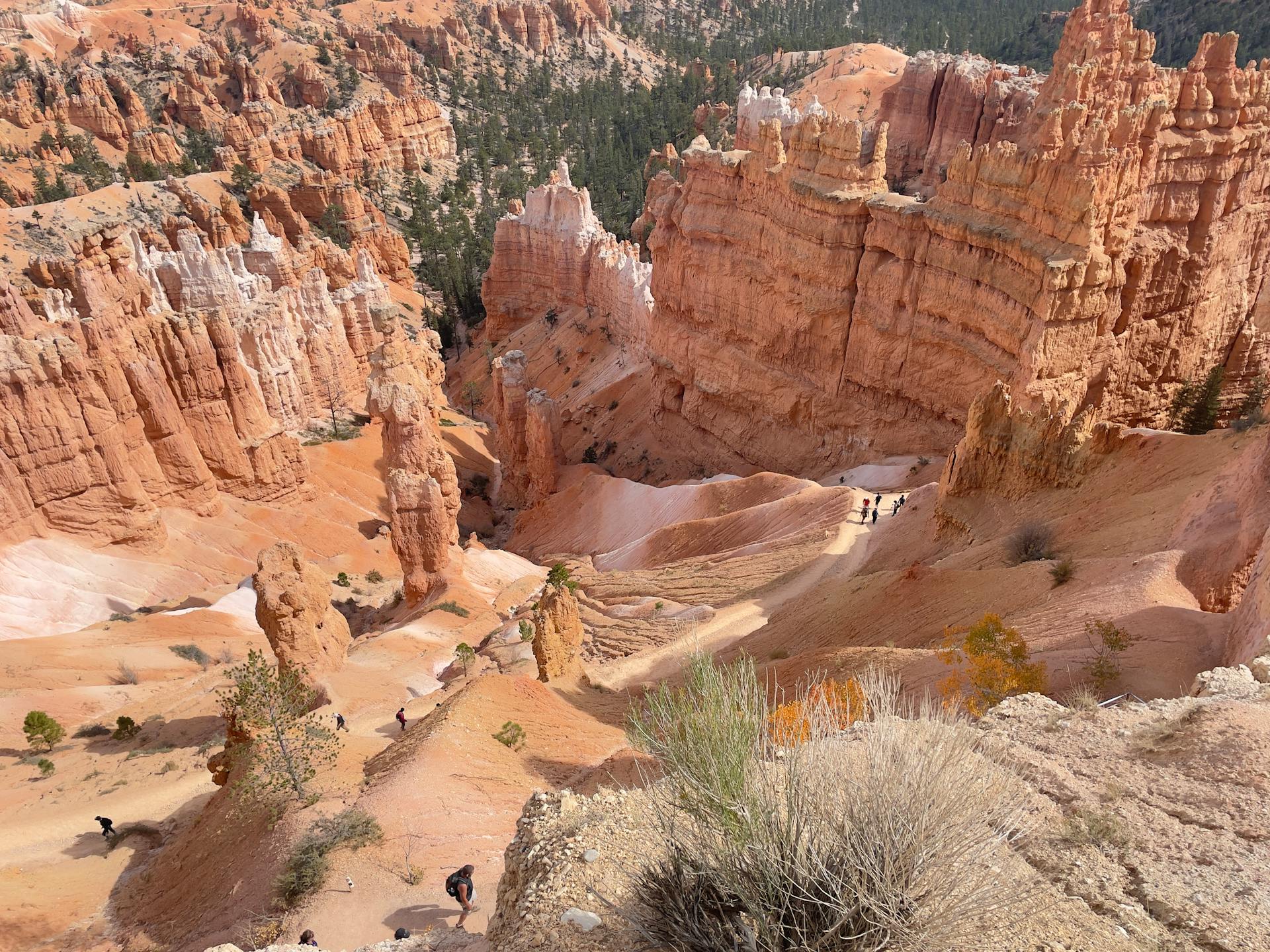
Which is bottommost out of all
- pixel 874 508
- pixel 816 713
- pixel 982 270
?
pixel 874 508

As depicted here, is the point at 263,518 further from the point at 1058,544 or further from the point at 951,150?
the point at 951,150

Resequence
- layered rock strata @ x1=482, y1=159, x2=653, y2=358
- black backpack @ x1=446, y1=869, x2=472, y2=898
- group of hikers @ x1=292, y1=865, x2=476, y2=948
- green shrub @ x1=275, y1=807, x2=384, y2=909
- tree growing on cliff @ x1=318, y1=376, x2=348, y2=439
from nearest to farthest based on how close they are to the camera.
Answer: group of hikers @ x1=292, y1=865, x2=476, y2=948 < black backpack @ x1=446, y1=869, x2=472, y2=898 < green shrub @ x1=275, y1=807, x2=384, y2=909 < tree growing on cliff @ x1=318, y1=376, x2=348, y2=439 < layered rock strata @ x1=482, y1=159, x2=653, y2=358

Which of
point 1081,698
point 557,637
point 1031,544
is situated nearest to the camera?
point 1081,698

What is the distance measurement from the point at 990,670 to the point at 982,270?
17.7 metres

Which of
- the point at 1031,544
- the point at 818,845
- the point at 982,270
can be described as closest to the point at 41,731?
the point at 818,845

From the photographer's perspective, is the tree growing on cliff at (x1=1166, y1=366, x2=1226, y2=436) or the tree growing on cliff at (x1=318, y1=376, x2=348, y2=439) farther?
the tree growing on cliff at (x1=318, y1=376, x2=348, y2=439)

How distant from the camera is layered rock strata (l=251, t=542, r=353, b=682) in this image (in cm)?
2022

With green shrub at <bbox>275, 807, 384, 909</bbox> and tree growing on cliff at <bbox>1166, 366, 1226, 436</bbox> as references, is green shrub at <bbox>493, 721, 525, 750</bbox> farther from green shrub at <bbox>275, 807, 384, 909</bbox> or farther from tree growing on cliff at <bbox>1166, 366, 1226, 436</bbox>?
tree growing on cliff at <bbox>1166, 366, 1226, 436</bbox>

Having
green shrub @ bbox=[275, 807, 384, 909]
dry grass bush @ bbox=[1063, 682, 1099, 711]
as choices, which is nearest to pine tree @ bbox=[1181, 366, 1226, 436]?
dry grass bush @ bbox=[1063, 682, 1099, 711]

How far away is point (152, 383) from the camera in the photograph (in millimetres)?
29625

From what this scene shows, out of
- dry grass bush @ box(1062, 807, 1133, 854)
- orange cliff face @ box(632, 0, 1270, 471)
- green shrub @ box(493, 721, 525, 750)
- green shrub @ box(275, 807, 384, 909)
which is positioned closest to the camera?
dry grass bush @ box(1062, 807, 1133, 854)

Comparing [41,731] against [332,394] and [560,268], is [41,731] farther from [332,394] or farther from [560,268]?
[560,268]

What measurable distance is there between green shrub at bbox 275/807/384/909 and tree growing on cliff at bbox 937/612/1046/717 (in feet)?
27.8

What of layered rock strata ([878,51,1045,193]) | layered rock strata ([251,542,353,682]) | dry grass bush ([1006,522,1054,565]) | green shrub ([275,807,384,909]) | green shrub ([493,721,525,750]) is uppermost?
layered rock strata ([878,51,1045,193])
